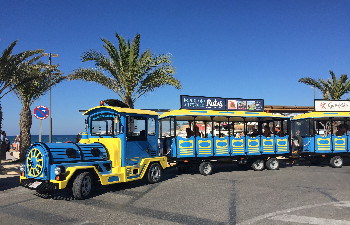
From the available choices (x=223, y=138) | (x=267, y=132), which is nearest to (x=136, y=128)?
(x=223, y=138)

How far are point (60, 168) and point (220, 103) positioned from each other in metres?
7.90

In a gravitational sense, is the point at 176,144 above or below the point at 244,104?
below

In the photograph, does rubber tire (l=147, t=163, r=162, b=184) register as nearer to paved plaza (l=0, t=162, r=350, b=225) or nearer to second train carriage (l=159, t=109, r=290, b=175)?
paved plaza (l=0, t=162, r=350, b=225)

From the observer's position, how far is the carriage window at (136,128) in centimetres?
916

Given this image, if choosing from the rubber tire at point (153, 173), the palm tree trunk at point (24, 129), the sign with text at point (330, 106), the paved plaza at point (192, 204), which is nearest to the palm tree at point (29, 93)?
the palm tree trunk at point (24, 129)

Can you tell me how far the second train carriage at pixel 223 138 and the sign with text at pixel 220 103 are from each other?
0.37 metres

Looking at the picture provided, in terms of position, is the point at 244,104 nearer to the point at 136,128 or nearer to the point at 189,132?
the point at 189,132

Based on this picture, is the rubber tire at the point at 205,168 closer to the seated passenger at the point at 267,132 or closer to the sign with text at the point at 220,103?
the sign with text at the point at 220,103

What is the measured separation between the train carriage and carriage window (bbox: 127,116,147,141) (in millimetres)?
8734

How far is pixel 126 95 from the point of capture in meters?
15.4

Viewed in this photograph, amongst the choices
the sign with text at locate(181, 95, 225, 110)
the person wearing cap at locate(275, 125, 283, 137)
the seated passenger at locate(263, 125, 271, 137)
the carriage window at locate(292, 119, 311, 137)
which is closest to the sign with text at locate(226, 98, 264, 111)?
the sign with text at locate(181, 95, 225, 110)

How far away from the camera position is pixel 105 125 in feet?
30.4

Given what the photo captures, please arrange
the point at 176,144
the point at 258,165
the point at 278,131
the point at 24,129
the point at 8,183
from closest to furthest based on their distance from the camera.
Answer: the point at 8,183 → the point at 176,144 → the point at 258,165 → the point at 278,131 → the point at 24,129

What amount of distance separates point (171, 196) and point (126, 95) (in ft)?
28.0
